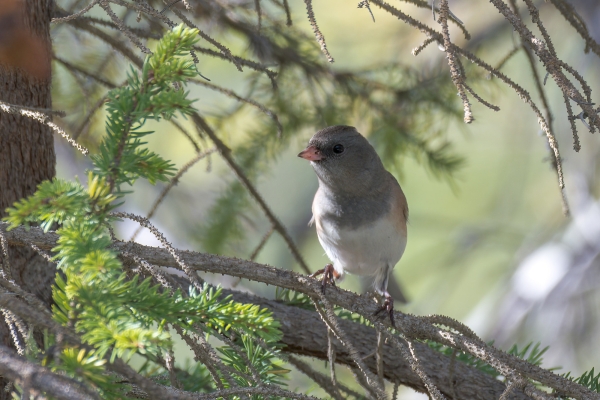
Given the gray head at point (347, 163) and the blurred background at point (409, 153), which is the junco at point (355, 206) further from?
the blurred background at point (409, 153)

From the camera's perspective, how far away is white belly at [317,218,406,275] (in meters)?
2.24

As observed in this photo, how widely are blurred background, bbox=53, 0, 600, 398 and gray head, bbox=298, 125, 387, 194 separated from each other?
0.12m

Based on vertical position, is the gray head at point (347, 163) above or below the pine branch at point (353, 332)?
above

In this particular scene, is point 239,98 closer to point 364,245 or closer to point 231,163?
point 231,163

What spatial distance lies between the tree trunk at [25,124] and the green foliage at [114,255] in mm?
775

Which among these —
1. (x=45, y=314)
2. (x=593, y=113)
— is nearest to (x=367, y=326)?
(x=593, y=113)

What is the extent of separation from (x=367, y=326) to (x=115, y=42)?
1151mm

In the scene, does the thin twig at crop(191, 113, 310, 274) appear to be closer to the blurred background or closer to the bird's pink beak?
the blurred background

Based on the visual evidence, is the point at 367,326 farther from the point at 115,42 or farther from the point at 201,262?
the point at 115,42

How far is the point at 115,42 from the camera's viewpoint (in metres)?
1.79

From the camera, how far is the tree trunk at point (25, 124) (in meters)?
1.55

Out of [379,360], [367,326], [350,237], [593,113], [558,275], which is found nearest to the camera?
Result: [593,113]

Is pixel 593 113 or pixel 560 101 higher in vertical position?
pixel 560 101

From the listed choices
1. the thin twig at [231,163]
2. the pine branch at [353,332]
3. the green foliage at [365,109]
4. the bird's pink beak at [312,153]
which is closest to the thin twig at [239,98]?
the thin twig at [231,163]
